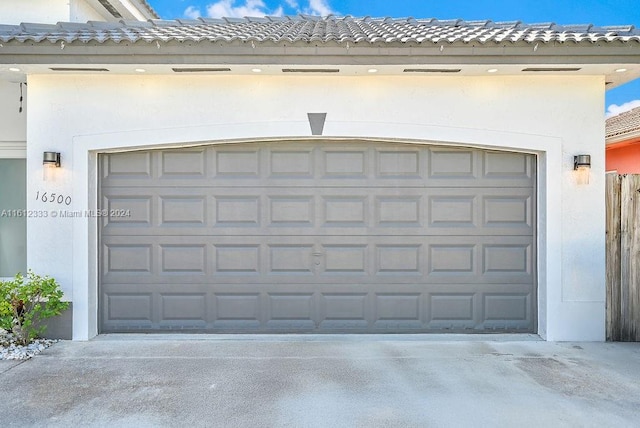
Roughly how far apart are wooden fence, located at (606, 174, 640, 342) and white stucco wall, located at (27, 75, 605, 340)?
0.62ft

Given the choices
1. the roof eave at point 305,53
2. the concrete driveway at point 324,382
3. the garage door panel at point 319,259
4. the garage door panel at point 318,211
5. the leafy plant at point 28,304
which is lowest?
the concrete driveway at point 324,382

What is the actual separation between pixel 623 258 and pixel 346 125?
4494 mm

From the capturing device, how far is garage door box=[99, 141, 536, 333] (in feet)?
22.3

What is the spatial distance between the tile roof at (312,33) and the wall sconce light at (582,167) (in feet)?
5.19

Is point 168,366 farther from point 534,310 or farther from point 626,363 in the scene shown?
point 626,363

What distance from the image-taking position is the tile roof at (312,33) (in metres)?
5.64

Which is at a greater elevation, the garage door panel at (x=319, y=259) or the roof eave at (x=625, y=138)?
the roof eave at (x=625, y=138)

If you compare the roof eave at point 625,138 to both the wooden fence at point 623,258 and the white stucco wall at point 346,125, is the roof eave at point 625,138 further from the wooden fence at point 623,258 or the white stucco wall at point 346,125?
the white stucco wall at point 346,125

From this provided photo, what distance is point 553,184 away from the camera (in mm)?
6551

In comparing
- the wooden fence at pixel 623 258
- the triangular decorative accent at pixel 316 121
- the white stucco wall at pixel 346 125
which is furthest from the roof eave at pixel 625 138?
the triangular decorative accent at pixel 316 121

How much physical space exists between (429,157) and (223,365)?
4.13 meters

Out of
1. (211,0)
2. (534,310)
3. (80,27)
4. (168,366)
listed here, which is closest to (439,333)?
(534,310)

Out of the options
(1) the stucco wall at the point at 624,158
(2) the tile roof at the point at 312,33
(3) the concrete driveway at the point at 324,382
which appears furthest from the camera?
(1) the stucco wall at the point at 624,158

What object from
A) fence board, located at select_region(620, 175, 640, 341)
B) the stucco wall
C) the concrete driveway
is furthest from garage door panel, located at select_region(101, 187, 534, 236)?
the stucco wall
